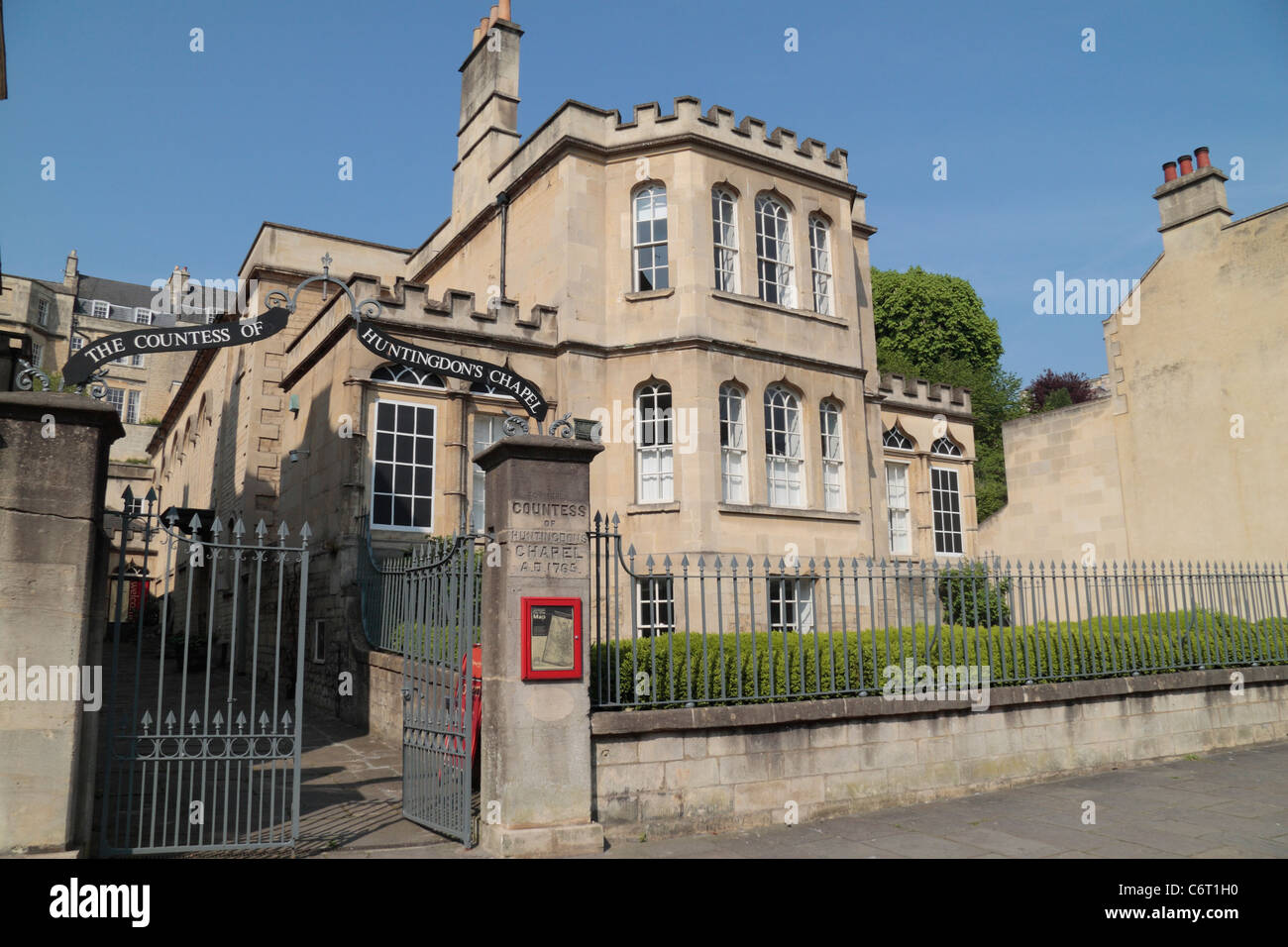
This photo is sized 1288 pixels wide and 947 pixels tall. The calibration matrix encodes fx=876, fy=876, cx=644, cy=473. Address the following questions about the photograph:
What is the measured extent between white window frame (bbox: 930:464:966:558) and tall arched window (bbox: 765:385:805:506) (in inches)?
262

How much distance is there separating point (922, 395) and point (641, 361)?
953cm

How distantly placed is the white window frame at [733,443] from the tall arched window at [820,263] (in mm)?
3037

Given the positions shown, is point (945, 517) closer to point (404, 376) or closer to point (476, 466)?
point (476, 466)

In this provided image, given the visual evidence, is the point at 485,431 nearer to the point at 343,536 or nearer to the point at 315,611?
the point at 343,536

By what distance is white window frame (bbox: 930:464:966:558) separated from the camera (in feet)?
74.7

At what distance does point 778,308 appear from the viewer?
17328 millimetres

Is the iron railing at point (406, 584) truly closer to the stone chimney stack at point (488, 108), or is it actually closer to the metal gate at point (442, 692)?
the metal gate at point (442, 692)


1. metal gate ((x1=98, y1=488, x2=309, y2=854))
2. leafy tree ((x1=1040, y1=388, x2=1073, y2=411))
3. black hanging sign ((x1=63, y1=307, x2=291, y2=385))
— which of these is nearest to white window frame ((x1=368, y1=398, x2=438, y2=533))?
metal gate ((x1=98, y1=488, x2=309, y2=854))

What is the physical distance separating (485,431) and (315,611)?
4.46m

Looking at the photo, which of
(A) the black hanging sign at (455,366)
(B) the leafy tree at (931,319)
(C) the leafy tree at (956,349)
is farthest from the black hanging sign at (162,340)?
(B) the leafy tree at (931,319)

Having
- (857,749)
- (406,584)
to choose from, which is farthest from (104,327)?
(857,749)

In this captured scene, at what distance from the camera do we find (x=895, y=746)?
839cm

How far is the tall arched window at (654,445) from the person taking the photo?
16.4 m
